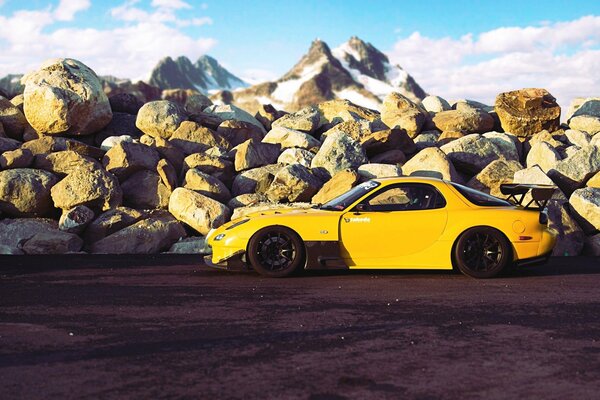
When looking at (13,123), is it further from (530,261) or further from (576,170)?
(530,261)

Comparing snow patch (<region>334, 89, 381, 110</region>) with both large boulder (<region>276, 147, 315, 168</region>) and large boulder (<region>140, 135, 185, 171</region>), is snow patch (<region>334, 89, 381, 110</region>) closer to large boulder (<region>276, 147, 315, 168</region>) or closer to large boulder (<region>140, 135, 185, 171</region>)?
large boulder (<region>276, 147, 315, 168</region>)

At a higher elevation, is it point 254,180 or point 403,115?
point 403,115

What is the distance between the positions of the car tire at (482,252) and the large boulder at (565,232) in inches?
157

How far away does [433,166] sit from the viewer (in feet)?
50.4

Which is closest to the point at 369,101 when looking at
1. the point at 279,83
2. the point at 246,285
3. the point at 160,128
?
the point at 279,83

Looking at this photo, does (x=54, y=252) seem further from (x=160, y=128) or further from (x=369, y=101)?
(x=369, y=101)

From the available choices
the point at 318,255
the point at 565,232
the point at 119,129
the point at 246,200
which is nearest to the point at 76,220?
the point at 246,200

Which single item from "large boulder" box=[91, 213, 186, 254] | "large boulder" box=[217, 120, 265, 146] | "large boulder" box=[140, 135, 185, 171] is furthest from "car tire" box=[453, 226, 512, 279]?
"large boulder" box=[217, 120, 265, 146]

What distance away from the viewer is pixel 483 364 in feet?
16.3

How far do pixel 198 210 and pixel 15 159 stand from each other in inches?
170

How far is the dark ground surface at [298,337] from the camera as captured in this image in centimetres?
445

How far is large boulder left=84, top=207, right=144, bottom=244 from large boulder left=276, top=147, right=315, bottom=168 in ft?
13.6

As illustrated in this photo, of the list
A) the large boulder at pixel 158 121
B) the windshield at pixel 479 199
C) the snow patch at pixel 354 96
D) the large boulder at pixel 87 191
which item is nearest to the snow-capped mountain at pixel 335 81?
the snow patch at pixel 354 96

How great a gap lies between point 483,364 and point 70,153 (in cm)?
1241
